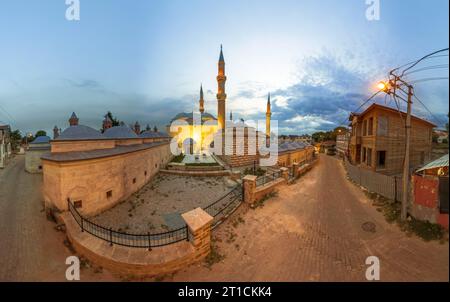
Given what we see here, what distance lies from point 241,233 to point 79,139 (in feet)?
34.8

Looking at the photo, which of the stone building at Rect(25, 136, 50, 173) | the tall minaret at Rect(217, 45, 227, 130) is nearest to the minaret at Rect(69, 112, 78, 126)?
the stone building at Rect(25, 136, 50, 173)

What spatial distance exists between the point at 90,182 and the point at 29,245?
2.99m

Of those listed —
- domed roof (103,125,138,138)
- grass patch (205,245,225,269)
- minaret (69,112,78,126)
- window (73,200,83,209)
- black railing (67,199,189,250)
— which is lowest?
grass patch (205,245,225,269)

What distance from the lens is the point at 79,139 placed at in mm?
10336

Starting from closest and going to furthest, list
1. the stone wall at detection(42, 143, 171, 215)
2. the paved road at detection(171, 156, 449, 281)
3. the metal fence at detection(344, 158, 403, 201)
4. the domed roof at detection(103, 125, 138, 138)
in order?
the paved road at detection(171, 156, 449, 281), the stone wall at detection(42, 143, 171, 215), the metal fence at detection(344, 158, 403, 201), the domed roof at detection(103, 125, 138, 138)

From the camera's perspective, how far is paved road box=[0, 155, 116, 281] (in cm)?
497

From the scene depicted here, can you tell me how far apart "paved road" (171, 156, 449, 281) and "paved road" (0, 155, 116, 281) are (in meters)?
3.87

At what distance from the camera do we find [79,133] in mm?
11133

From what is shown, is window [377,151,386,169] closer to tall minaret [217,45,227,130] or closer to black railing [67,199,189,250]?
black railing [67,199,189,250]

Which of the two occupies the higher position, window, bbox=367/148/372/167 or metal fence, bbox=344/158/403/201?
window, bbox=367/148/372/167
